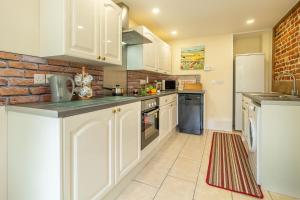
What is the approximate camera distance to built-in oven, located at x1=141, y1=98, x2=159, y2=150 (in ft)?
6.69

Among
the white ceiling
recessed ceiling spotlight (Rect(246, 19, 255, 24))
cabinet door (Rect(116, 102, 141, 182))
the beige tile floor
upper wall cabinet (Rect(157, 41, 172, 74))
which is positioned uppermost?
recessed ceiling spotlight (Rect(246, 19, 255, 24))

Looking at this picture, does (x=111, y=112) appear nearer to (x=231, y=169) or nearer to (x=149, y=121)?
(x=149, y=121)

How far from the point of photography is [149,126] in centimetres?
223

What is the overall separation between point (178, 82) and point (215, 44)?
4.16ft

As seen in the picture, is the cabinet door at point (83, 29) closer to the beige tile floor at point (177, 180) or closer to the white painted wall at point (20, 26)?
the white painted wall at point (20, 26)

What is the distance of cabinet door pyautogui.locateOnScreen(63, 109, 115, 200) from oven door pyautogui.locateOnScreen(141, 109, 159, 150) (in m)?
0.68

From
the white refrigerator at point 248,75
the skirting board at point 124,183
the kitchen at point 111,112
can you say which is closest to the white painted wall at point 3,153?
the kitchen at point 111,112

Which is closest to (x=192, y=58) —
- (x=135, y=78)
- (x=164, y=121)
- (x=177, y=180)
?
(x=135, y=78)

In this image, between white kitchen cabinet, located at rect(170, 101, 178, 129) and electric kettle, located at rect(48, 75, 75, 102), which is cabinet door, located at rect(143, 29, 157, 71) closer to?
white kitchen cabinet, located at rect(170, 101, 178, 129)

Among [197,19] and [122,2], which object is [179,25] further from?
[122,2]

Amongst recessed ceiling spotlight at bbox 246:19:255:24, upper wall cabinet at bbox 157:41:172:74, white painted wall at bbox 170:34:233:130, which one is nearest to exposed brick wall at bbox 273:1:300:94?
recessed ceiling spotlight at bbox 246:19:255:24

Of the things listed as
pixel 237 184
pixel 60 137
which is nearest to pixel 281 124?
pixel 237 184

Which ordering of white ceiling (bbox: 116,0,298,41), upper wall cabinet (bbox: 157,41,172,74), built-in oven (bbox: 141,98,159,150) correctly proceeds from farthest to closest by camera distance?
upper wall cabinet (bbox: 157,41,172,74)
white ceiling (bbox: 116,0,298,41)
built-in oven (bbox: 141,98,159,150)

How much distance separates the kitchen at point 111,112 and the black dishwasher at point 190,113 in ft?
1.38
